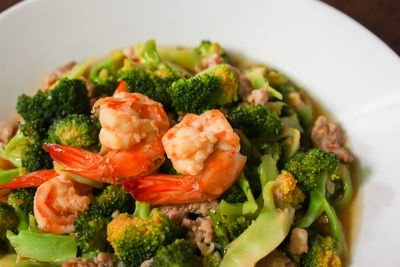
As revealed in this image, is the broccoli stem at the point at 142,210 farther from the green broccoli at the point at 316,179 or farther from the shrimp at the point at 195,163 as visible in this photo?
the green broccoli at the point at 316,179

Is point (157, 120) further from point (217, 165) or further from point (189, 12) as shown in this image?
point (189, 12)

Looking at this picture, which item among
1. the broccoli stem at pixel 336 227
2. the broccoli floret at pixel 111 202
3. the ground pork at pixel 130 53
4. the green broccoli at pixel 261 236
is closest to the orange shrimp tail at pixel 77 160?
the broccoli floret at pixel 111 202

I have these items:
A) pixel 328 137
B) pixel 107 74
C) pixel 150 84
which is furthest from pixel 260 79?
pixel 107 74

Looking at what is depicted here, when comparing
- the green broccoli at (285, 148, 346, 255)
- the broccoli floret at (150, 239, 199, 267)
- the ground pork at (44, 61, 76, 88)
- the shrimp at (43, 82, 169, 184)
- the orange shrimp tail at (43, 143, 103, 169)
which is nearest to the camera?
the broccoli floret at (150, 239, 199, 267)

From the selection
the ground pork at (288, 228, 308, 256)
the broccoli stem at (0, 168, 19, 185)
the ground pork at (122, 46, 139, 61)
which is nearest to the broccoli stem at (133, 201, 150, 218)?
the ground pork at (288, 228, 308, 256)

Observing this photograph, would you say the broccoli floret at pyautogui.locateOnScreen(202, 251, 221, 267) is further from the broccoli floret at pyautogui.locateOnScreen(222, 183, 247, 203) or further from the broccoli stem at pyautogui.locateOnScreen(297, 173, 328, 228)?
the broccoli stem at pyautogui.locateOnScreen(297, 173, 328, 228)

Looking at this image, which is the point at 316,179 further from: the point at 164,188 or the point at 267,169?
the point at 164,188

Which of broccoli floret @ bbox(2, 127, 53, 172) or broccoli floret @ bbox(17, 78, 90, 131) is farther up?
broccoli floret @ bbox(17, 78, 90, 131)

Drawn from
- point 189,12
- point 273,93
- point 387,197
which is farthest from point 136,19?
point 387,197
